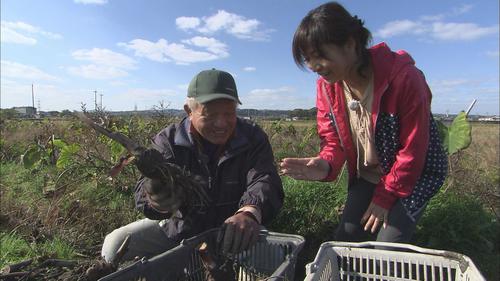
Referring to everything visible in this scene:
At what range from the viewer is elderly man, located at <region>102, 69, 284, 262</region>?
219cm

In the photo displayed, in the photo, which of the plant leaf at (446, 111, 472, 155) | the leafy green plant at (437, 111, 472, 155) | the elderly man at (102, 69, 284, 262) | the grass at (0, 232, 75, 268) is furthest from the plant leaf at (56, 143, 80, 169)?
the plant leaf at (446, 111, 472, 155)

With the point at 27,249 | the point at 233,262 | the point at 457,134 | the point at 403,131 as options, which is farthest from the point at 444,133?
the point at 27,249

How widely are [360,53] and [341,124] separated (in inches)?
18.0

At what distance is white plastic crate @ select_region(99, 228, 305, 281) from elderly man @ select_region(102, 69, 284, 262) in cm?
18

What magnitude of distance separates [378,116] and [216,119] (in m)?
0.86

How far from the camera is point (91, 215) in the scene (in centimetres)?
391

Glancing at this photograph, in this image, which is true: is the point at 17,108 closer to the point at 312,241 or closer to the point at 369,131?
the point at 312,241

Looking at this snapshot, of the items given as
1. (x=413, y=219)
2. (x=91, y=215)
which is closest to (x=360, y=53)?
(x=413, y=219)

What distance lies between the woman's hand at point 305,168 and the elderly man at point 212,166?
0.47 ft

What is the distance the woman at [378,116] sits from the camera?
6.66 ft

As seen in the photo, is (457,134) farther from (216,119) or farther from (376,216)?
(216,119)

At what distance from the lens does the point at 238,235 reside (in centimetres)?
177

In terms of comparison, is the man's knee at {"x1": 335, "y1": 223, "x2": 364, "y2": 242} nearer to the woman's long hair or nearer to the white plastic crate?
the white plastic crate

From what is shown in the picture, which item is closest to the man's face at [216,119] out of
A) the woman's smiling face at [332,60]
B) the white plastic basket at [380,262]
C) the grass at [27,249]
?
the woman's smiling face at [332,60]
